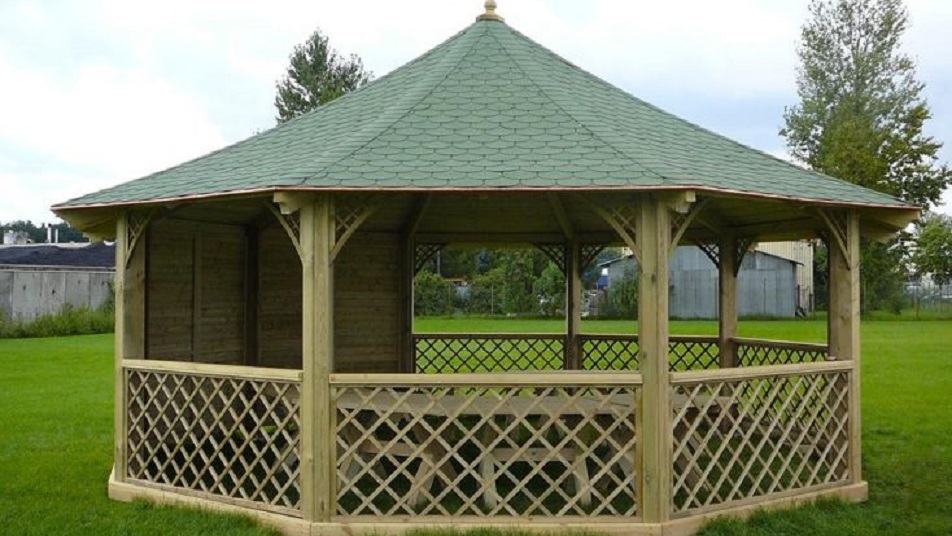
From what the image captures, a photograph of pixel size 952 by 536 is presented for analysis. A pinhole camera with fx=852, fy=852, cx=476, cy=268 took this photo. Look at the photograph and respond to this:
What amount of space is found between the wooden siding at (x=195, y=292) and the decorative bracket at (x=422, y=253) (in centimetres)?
228

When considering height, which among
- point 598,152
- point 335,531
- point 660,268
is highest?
point 598,152

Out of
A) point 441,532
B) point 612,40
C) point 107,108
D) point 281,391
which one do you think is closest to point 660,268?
point 441,532

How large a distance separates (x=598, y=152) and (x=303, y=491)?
3318 millimetres

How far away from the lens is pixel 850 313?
7445mm

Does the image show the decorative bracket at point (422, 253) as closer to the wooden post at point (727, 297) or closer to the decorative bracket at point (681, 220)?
the wooden post at point (727, 297)

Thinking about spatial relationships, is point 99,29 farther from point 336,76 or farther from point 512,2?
point 336,76

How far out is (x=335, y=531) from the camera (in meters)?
6.10

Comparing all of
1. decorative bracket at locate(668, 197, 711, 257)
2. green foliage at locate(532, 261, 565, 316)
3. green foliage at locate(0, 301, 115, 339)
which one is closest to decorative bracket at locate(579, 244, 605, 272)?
decorative bracket at locate(668, 197, 711, 257)

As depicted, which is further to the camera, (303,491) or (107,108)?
(107,108)

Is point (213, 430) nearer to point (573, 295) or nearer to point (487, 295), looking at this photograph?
point (573, 295)

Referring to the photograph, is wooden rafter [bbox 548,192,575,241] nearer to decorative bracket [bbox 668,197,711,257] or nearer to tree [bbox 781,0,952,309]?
decorative bracket [bbox 668,197,711,257]

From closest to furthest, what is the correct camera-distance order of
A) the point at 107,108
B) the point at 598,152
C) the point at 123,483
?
the point at 598,152 < the point at 123,483 < the point at 107,108

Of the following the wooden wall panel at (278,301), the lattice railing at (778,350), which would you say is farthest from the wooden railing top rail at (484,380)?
the wooden wall panel at (278,301)

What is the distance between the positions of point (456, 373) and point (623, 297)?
27.1 m
